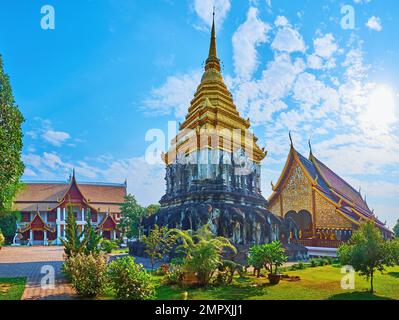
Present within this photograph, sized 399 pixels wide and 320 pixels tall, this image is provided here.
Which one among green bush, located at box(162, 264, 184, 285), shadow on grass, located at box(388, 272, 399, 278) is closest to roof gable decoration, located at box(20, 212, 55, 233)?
green bush, located at box(162, 264, 184, 285)

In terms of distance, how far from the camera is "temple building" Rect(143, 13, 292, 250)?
16672 mm

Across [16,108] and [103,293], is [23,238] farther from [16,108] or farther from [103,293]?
[103,293]

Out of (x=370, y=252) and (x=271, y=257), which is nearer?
(x=370, y=252)

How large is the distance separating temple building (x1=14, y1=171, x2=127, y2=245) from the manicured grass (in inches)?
835

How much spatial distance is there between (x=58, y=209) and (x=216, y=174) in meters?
22.1

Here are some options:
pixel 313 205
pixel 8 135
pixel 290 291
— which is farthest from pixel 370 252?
pixel 313 205

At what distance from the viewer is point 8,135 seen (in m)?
9.86

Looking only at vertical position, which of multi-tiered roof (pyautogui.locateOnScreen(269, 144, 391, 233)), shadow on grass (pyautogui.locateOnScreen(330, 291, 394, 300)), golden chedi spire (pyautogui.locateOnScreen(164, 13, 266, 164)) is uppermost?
golden chedi spire (pyautogui.locateOnScreen(164, 13, 266, 164))

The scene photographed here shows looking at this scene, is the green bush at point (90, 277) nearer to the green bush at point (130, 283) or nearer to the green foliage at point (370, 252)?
the green bush at point (130, 283)

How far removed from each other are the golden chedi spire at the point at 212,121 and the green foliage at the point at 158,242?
23.1ft

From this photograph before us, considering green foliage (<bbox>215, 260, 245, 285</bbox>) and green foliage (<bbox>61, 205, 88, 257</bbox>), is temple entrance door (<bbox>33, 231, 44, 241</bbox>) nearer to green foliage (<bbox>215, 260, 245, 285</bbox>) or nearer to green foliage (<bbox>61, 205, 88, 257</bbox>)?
green foliage (<bbox>61, 205, 88, 257</bbox>)

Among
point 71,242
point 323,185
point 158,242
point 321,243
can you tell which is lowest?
point 321,243

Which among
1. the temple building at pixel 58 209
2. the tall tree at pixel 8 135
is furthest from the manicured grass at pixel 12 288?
the temple building at pixel 58 209

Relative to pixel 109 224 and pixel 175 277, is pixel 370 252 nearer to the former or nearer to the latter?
pixel 175 277
